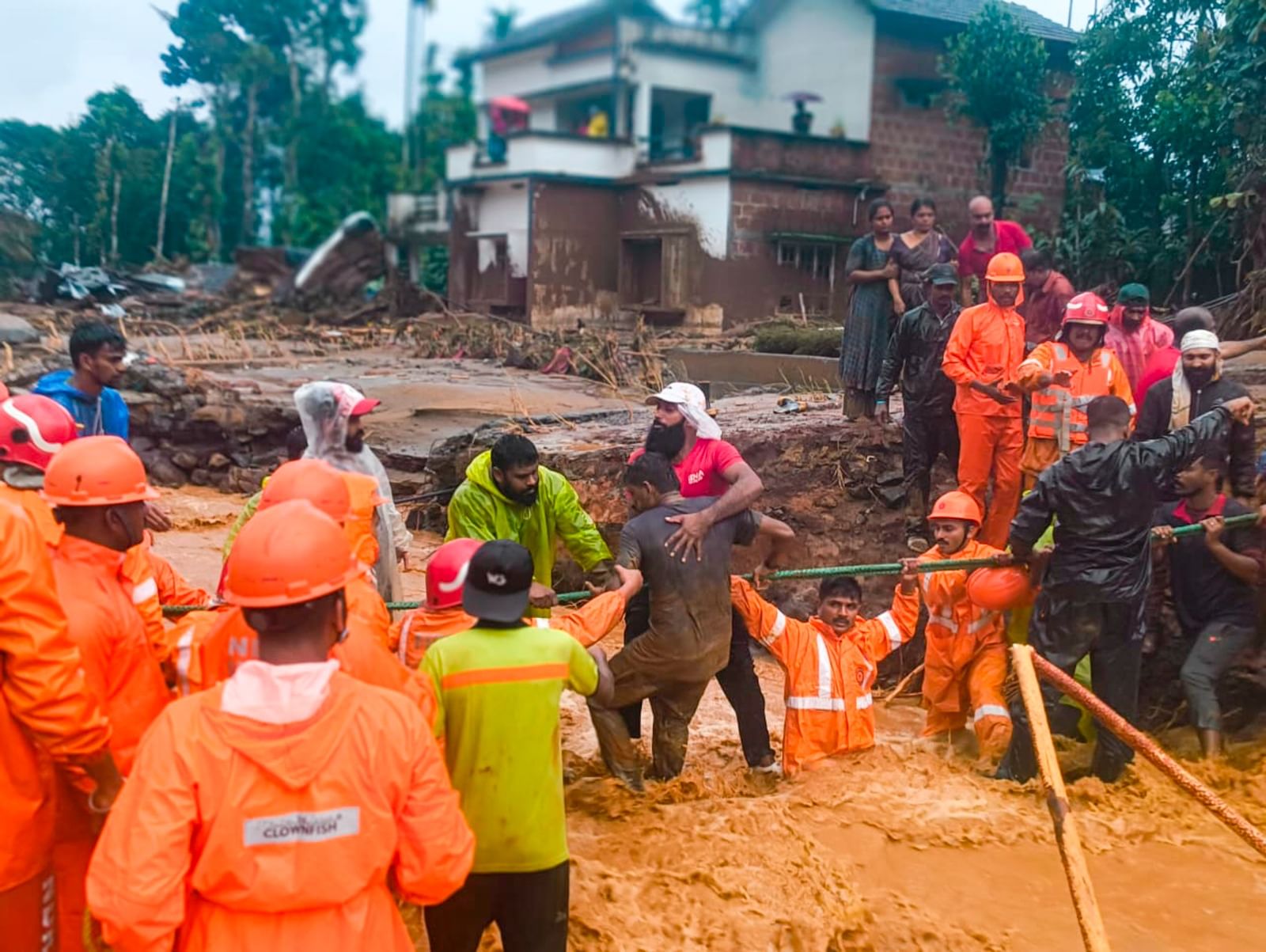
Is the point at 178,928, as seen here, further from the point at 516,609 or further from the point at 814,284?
the point at 814,284

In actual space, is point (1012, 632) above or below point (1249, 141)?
below

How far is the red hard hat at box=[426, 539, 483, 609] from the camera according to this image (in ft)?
11.7

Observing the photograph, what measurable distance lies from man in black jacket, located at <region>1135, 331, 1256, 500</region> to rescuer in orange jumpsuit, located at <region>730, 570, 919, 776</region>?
1539mm

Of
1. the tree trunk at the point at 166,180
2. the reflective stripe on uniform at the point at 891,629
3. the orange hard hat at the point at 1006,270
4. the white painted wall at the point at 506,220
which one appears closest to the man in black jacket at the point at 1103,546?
the reflective stripe on uniform at the point at 891,629

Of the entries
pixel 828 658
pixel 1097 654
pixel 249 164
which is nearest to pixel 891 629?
pixel 828 658

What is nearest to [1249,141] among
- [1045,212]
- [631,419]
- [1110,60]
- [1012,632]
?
[1110,60]

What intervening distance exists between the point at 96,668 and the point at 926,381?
18.7 ft

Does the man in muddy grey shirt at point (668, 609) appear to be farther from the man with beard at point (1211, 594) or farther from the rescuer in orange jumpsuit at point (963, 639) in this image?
the man with beard at point (1211, 594)

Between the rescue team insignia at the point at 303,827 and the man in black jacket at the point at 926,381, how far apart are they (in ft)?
19.2

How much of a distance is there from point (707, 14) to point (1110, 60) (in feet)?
57.9

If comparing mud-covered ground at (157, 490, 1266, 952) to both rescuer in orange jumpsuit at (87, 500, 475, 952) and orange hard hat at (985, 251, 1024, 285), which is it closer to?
rescuer in orange jumpsuit at (87, 500, 475, 952)

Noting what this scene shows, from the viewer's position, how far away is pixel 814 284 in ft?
67.8

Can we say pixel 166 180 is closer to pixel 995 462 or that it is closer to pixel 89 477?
pixel 995 462

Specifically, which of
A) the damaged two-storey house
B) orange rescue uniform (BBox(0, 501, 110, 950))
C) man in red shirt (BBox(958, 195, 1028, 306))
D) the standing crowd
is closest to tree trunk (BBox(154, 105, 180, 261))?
the damaged two-storey house
